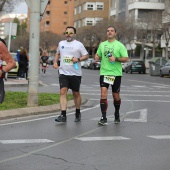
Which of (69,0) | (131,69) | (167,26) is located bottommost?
(131,69)

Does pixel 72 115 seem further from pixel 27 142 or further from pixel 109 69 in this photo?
pixel 27 142

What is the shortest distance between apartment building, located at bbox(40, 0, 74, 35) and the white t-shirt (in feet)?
384

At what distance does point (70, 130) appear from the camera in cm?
1005

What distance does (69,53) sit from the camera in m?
11.0

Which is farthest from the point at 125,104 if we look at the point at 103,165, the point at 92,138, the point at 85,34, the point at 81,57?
the point at 85,34

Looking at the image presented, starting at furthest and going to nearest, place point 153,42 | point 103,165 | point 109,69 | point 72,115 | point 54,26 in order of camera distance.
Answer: point 54,26, point 153,42, point 72,115, point 109,69, point 103,165

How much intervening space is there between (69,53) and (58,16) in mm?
118975

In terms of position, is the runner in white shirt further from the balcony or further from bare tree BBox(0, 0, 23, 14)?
the balcony

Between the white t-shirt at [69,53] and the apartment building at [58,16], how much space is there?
11716 centimetres

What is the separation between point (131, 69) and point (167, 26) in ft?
20.6

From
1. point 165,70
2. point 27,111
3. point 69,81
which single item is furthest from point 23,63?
point 69,81

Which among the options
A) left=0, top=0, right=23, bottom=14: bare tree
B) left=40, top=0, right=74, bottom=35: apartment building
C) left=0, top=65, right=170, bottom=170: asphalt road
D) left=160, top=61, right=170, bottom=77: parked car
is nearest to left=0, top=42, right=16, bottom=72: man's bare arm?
left=0, top=65, right=170, bottom=170: asphalt road

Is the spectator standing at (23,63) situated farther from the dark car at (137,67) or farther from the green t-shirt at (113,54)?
the dark car at (137,67)

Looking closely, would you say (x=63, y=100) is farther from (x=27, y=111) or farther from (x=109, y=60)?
(x=27, y=111)
